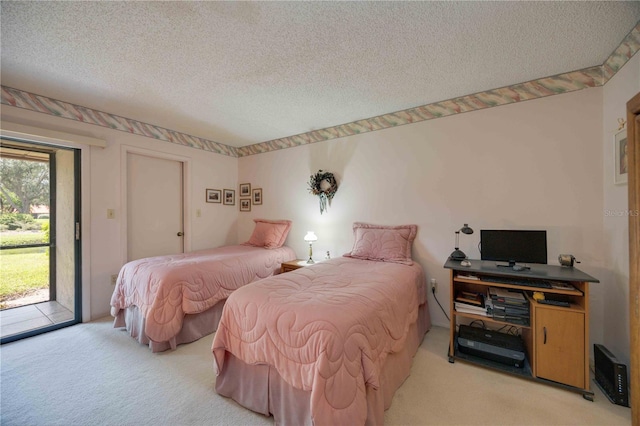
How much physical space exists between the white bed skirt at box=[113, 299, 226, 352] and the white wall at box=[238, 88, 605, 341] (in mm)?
1631

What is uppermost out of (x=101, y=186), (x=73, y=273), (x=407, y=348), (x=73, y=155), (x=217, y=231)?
(x=73, y=155)

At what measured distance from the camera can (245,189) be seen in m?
4.53

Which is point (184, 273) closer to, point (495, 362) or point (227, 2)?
point (227, 2)

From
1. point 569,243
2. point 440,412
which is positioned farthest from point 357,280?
point 569,243

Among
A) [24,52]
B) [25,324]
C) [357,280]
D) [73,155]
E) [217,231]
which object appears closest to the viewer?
[24,52]

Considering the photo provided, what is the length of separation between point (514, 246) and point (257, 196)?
361 cm

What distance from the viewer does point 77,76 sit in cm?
217

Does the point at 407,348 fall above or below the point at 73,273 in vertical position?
below

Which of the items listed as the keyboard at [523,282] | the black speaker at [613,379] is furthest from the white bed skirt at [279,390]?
the black speaker at [613,379]

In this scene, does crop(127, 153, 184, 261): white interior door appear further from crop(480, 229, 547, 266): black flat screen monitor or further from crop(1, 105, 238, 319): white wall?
crop(480, 229, 547, 266): black flat screen monitor

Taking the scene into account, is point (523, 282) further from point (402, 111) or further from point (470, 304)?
point (402, 111)

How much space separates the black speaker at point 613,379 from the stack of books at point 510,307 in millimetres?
471

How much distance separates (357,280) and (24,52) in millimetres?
3061

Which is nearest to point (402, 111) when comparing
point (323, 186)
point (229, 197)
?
point (323, 186)
